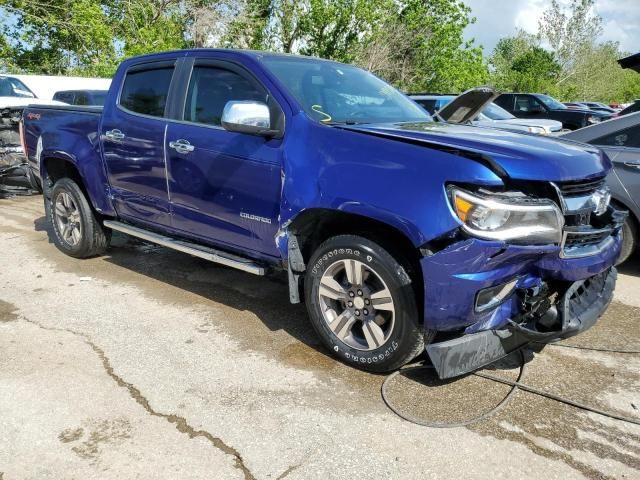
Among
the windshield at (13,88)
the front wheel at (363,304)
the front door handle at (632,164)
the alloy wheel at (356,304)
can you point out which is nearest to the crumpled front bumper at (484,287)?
the front wheel at (363,304)

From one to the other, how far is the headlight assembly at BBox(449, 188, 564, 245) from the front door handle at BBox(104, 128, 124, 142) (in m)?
3.15

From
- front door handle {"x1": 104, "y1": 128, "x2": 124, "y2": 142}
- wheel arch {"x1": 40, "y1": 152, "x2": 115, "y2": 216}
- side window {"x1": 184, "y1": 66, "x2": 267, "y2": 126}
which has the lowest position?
wheel arch {"x1": 40, "y1": 152, "x2": 115, "y2": 216}

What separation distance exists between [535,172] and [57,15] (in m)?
23.0

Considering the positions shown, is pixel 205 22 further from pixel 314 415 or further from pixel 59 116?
pixel 314 415

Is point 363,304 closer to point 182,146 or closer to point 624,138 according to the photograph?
point 182,146

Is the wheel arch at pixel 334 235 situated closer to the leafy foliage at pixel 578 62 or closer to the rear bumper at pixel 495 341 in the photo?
the rear bumper at pixel 495 341

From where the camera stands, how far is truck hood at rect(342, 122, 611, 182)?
2.92m

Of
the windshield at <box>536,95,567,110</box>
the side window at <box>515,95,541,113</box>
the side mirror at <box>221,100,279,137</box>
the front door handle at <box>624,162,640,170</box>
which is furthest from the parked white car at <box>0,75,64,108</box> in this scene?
the windshield at <box>536,95,567,110</box>

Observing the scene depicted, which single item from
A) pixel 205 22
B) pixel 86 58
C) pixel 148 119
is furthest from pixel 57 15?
pixel 148 119

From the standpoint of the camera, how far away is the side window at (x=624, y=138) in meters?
5.38

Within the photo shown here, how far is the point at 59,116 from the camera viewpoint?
5703 mm

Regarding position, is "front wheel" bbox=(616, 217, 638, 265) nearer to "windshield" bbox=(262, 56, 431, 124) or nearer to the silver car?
the silver car

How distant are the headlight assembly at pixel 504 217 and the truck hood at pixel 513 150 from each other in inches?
5.9

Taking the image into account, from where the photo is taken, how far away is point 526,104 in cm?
1958
